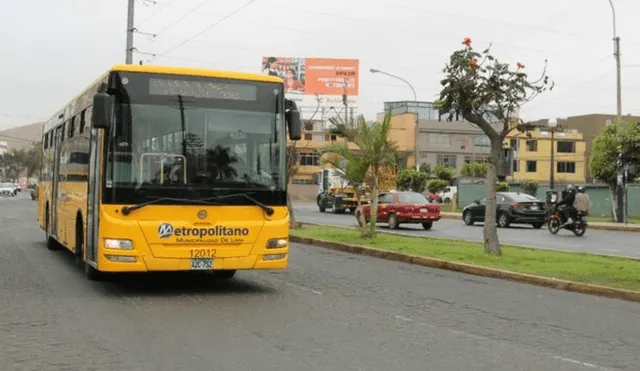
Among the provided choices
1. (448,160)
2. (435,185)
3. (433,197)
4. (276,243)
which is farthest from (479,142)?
(276,243)

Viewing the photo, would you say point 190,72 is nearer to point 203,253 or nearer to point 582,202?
point 203,253

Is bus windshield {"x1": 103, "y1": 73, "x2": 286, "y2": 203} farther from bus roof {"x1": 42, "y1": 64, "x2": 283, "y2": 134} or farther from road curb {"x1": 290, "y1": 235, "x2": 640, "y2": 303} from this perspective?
road curb {"x1": 290, "y1": 235, "x2": 640, "y2": 303}

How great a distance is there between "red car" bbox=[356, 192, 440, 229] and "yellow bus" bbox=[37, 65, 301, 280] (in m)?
17.4

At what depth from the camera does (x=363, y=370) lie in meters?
5.95

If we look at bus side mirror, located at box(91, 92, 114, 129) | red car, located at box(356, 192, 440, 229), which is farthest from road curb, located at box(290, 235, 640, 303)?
red car, located at box(356, 192, 440, 229)

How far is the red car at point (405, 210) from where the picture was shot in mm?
27828

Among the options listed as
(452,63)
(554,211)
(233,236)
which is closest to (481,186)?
(554,211)

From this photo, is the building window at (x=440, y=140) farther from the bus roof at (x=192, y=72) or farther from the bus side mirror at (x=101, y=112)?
the bus side mirror at (x=101, y=112)

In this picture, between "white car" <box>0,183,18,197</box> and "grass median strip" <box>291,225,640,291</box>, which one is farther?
"white car" <box>0,183,18,197</box>

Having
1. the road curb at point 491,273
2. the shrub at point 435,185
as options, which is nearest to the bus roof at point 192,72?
the road curb at point 491,273

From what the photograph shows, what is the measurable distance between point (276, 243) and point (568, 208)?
58.9ft

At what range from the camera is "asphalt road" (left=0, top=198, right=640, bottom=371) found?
6.32 meters

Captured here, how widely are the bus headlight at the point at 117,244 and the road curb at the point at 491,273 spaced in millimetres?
6806

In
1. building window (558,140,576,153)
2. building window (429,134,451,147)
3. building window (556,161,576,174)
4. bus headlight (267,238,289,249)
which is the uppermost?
building window (429,134,451,147)
